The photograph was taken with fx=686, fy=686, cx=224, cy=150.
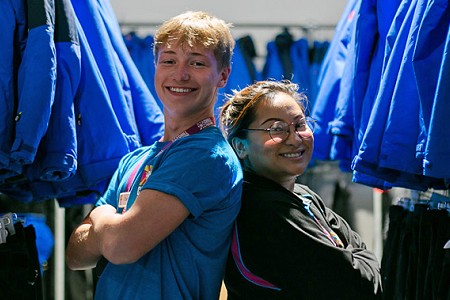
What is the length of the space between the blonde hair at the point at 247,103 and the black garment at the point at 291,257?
0.71 feet

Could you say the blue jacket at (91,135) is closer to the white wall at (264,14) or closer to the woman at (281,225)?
the woman at (281,225)

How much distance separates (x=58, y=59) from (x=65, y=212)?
79.7 inches

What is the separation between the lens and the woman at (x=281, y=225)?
1801mm

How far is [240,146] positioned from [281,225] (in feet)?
1.08

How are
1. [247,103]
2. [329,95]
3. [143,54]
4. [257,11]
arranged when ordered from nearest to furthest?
[247,103] → [329,95] → [143,54] → [257,11]

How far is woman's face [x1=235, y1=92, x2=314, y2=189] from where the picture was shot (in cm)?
198

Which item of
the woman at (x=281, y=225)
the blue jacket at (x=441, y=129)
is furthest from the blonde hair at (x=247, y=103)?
the blue jacket at (x=441, y=129)

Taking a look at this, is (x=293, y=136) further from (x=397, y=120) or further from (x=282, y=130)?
(x=397, y=120)

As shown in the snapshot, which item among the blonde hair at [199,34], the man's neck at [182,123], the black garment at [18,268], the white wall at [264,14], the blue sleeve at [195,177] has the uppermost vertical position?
the white wall at [264,14]

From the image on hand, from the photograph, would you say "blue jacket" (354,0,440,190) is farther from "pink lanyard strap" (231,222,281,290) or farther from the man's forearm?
the man's forearm

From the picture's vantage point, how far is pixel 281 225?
1832 millimetres

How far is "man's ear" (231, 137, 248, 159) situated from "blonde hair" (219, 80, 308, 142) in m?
0.02

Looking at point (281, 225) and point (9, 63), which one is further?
point (9, 63)

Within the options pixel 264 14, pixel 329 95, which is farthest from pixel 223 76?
pixel 264 14
